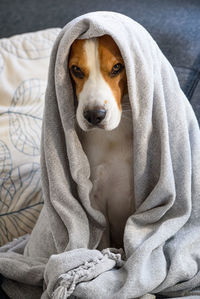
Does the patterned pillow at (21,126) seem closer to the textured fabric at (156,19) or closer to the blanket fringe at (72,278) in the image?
the textured fabric at (156,19)

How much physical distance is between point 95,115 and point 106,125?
0.04 m

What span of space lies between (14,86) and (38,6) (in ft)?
1.48

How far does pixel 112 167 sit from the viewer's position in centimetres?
124

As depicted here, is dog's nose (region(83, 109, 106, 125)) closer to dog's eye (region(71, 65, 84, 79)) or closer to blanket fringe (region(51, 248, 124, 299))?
dog's eye (region(71, 65, 84, 79))

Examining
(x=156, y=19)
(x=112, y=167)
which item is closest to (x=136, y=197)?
(x=112, y=167)

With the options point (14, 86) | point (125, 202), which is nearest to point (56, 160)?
point (125, 202)

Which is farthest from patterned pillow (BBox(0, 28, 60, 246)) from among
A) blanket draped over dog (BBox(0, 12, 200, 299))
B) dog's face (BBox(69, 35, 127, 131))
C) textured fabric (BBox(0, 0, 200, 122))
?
dog's face (BBox(69, 35, 127, 131))

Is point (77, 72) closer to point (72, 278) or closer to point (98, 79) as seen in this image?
point (98, 79)

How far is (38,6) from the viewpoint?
1885 mm

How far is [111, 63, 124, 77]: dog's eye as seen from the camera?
3.58 ft

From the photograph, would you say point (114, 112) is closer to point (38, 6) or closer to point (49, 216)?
point (49, 216)

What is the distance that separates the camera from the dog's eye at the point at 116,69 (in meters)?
1.09

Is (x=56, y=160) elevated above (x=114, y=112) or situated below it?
below

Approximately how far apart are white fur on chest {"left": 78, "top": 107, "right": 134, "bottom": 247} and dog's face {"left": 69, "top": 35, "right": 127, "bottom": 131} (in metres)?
0.12
